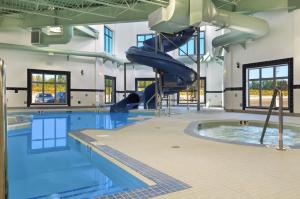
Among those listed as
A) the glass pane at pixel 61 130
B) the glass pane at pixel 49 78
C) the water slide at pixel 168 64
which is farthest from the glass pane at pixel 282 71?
the glass pane at pixel 49 78

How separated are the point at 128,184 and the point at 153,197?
2.03 feet

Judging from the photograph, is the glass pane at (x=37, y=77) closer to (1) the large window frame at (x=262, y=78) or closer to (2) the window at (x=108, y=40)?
(2) the window at (x=108, y=40)

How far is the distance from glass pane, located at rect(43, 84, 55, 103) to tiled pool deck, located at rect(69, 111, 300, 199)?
33.9ft

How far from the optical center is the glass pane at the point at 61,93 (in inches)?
548

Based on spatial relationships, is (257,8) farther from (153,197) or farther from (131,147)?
(153,197)

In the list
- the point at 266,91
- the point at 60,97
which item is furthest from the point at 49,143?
the point at 60,97

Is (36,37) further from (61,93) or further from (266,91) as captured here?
(266,91)

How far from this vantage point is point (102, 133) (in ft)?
16.0

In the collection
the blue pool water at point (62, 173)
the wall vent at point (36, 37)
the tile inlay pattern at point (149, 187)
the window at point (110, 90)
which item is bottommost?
the blue pool water at point (62, 173)

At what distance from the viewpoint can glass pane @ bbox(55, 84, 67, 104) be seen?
13.9 m

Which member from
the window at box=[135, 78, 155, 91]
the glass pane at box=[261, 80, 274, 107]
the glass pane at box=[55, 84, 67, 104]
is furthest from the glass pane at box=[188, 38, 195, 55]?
the glass pane at box=[55, 84, 67, 104]

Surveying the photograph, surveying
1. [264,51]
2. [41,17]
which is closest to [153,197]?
[264,51]

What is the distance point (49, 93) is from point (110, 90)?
13.2 feet

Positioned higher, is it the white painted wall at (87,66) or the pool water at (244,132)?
the white painted wall at (87,66)
